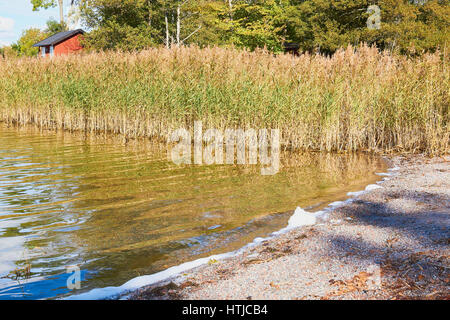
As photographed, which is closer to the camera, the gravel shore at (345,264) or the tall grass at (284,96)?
the gravel shore at (345,264)

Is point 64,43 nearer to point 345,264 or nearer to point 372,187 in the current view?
point 372,187

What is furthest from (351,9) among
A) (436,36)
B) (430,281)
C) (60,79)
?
(430,281)

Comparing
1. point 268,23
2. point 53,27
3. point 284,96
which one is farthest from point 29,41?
point 284,96

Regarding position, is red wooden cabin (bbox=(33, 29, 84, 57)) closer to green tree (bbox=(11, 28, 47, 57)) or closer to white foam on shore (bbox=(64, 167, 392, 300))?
green tree (bbox=(11, 28, 47, 57))

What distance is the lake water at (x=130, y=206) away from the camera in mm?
4770

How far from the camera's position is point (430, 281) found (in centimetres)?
344

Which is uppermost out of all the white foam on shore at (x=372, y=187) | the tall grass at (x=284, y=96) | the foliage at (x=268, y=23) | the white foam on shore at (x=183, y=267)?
the foliage at (x=268, y=23)

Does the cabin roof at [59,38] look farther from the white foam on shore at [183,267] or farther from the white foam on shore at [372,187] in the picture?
the white foam on shore at [183,267]

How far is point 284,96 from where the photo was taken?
11211 mm

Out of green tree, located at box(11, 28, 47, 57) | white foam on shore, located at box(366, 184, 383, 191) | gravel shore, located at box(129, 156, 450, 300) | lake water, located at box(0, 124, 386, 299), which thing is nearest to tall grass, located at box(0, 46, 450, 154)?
lake water, located at box(0, 124, 386, 299)

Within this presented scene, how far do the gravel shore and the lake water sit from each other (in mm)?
707

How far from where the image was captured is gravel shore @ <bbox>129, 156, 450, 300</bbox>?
11.2 ft

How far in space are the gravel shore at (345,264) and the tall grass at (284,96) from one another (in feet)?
16.9

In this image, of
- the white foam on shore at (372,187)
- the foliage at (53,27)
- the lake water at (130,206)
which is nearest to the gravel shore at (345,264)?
the lake water at (130,206)
